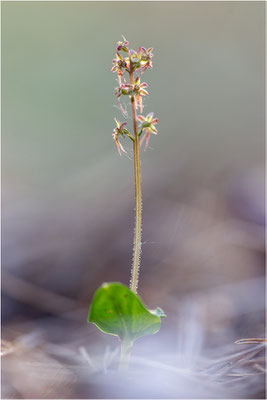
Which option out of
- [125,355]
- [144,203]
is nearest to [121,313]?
[125,355]

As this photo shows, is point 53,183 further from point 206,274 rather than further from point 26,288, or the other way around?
point 206,274

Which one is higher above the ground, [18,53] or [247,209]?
[18,53]

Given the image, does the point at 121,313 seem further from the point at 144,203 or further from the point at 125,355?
the point at 144,203

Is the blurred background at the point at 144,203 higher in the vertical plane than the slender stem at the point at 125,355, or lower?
higher

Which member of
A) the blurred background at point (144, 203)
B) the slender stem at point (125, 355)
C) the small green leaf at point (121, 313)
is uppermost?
the blurred background at point (144, 203)

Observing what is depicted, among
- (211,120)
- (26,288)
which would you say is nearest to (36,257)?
(26,288)
